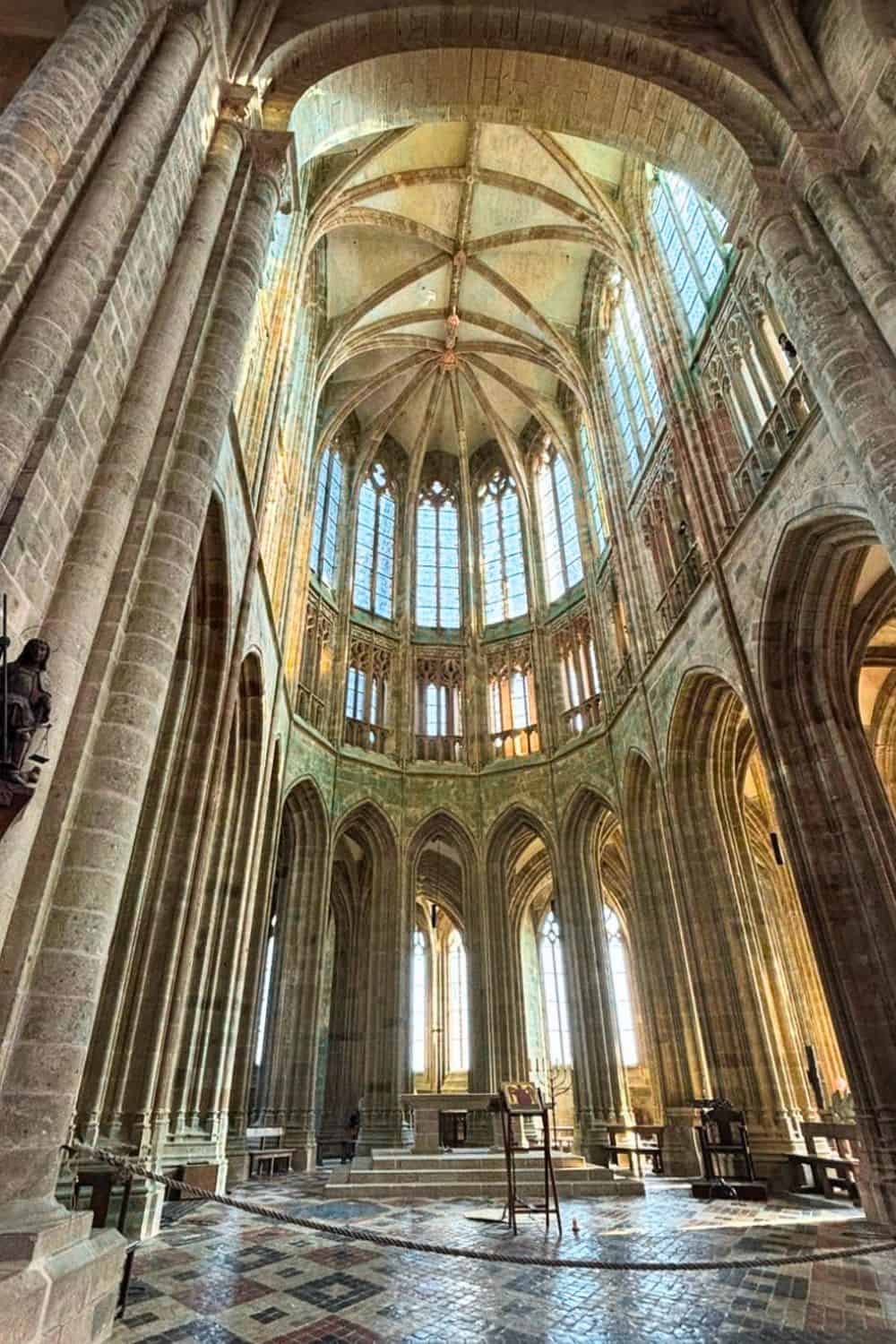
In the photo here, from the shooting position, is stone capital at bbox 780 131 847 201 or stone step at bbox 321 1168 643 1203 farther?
stone step at bbox 321 1168 643 1203

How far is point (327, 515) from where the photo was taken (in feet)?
71.8

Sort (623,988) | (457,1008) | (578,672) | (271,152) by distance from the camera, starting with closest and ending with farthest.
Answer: (271,152) → (578,672) → (623,988) → (457,1008)

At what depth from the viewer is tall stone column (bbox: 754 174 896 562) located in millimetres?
7473

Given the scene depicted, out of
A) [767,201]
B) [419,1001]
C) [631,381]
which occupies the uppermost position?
[631,381]

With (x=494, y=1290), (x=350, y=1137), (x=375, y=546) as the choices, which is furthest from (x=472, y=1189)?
(x=375, y=546)

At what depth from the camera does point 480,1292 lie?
16.3ft

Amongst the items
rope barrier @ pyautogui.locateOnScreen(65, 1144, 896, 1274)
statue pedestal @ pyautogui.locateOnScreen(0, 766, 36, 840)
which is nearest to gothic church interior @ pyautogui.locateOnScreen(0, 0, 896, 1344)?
statue pedestal @ pyautogui.locateOnScreen(0, 766, 36, 840)

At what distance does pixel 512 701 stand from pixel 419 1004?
12.6m

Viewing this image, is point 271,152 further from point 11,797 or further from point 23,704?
point 11,797

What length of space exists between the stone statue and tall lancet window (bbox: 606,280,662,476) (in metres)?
15.0

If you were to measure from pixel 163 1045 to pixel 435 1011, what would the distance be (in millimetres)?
19108

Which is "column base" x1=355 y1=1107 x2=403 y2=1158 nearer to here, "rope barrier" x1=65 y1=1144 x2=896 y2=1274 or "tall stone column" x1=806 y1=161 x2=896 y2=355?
"rope barrier" x1=65 y1=1144 x2=896 y2=1274

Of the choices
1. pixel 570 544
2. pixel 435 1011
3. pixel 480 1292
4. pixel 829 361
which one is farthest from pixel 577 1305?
pixel 435 1011

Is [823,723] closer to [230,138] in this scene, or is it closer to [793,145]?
[793,145]
